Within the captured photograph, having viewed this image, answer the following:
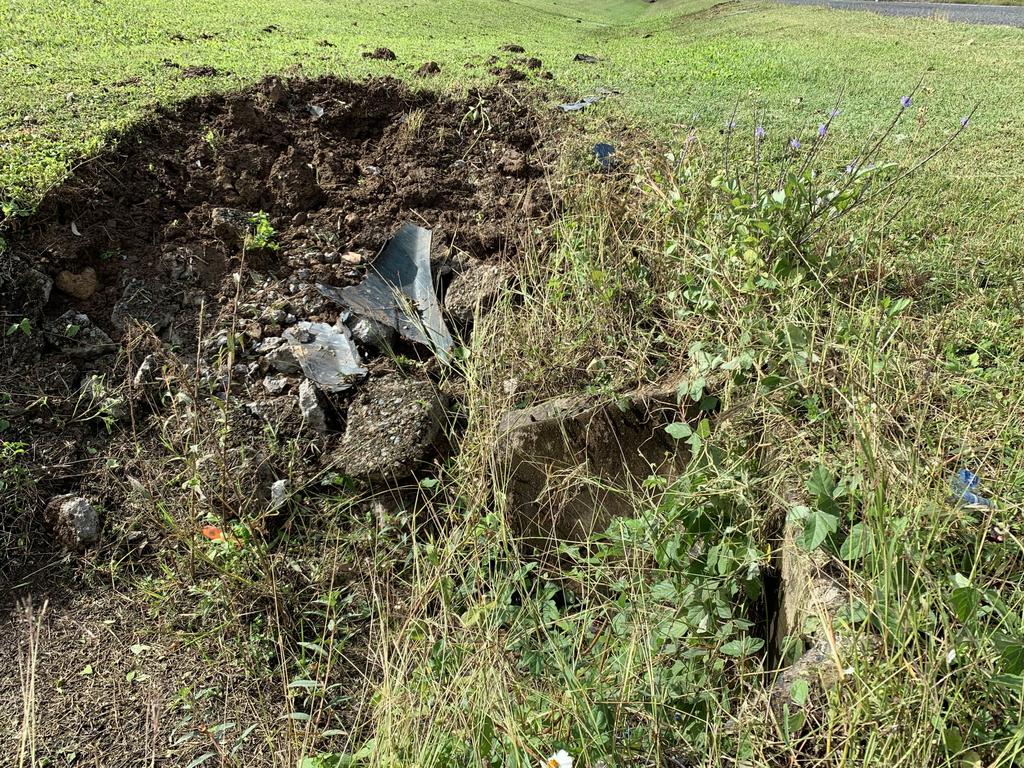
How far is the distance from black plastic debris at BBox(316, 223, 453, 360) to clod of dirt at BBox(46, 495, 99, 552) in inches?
48.7

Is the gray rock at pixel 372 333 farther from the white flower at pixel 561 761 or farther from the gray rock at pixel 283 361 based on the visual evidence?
the white flower at pixel 561 761

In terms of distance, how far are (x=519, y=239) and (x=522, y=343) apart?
2.64 ft

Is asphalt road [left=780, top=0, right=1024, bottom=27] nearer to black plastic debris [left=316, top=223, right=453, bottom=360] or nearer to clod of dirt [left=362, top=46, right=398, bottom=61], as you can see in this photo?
clod of dirt [left=362, top=46, right=398, bottom=61]

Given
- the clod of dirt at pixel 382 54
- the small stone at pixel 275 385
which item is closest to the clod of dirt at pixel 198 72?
the clod of dirt at pixel 382 54

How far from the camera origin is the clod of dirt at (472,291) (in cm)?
314

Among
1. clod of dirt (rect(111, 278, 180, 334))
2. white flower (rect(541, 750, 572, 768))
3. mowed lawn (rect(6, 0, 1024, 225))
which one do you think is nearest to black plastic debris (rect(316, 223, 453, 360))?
clod of dirt (rect(111, 278, 180, 334))

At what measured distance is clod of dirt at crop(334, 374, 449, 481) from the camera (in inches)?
102

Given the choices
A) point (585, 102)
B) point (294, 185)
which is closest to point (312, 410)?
point (294, 185)

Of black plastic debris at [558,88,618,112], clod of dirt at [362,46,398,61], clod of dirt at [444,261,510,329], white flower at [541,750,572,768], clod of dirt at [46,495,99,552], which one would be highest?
clod of dirt at [362,46,398,61]

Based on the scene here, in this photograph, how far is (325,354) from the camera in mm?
2900

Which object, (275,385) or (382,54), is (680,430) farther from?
(382,54)

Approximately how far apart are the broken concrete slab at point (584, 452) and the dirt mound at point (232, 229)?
0.74m

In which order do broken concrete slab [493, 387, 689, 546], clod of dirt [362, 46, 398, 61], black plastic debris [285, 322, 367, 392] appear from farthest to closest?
clod of dirt [362, 46, 398, 61] → black plastic debris [285, 322, 367, 392] → broken concrete slab [493, 387, 689, 546]

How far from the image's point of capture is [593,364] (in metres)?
2.61
